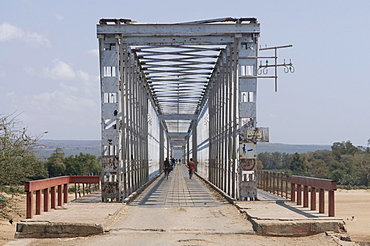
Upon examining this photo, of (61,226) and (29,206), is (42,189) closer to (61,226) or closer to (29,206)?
(29,206)

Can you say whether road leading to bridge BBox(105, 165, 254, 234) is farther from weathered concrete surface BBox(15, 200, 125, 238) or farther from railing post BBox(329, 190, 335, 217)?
railing post BBox(329, 190, 335, 217)

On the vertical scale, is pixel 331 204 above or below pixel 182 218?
above

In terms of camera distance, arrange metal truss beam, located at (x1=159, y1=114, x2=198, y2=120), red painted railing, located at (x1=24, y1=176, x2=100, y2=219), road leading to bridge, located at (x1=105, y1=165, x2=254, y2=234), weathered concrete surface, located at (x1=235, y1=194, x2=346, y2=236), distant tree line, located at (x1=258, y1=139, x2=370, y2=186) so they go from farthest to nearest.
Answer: distant tree line, located at (x1=258, y1=139, x2=370, y2=186)
metal truss beam, located at (x1=159, y1=114, x2=198, y2=120)
red painted railing, located at (x1=24, y1=176, x2=100, y2=219)
road leading to bridge, located at (x1=105, y1=165, x2=254, y2=234)
weathered concrete surface, located at (x1=235, y1=194, x2=346, y2=236)

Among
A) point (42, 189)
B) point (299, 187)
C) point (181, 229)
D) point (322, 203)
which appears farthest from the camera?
point (299, 187)

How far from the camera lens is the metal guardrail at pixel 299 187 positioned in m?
11.2

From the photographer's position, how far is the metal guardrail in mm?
11219

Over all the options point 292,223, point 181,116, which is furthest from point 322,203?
point 181,116

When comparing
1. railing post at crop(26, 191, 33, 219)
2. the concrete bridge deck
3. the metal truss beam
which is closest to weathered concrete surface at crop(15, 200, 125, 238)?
the concrete bridge deck

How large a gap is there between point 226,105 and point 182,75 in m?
4.77

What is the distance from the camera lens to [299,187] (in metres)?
13.7

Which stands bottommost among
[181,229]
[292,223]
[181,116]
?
[181,229]

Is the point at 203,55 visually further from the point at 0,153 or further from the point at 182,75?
the point at 0,153

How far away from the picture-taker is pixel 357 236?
21.6m

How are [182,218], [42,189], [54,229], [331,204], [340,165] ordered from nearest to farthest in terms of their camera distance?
[54,229]
[331,204]
[182,218]
[42,189]
[340,165]
